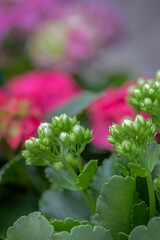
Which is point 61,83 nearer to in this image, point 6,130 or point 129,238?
point 6,130

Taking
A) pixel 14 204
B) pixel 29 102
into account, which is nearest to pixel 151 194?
pixel 14 204

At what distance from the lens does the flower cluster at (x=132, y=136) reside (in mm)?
220

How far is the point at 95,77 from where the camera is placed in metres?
0.94

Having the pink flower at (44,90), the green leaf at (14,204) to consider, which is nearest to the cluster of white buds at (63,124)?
the green leaf at (14,204)

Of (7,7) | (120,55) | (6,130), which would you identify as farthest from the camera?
(120,55)

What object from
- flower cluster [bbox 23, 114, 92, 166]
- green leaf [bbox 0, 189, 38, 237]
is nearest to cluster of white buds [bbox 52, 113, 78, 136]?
flower cluster [bbox 23, 114, 92, 166]

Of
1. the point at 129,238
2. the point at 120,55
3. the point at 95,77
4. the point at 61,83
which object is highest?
the point at 120,55

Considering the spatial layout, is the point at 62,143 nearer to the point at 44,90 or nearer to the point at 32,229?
the point at 32,229

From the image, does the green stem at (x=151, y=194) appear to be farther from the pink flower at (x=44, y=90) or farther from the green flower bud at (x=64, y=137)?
the pink flower at (x=44, y=90)

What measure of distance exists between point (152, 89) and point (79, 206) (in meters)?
0.10

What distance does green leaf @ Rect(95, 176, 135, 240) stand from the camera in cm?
23

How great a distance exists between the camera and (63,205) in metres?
0.30

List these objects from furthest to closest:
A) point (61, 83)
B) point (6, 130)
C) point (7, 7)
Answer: point (7, 7) → point (61, 83) → point (6, 130)

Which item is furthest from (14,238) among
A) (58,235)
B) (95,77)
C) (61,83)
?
(95,77)
